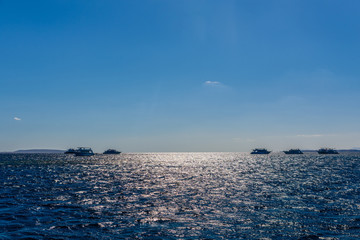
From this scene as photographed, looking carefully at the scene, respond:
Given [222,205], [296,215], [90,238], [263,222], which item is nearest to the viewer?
[90,238]

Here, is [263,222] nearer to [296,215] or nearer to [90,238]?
[296,215]

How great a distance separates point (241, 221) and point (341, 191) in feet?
83.9

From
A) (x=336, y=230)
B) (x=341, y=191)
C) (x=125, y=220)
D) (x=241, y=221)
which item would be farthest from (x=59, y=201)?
(x=341, y=191)

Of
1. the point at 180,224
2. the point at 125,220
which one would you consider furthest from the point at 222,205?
the point at 125,220

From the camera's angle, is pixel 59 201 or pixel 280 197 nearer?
pixel 59 201

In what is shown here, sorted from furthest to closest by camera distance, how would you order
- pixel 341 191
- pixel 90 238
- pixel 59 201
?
pixel 341 191
pixel 59 201
pixel 90 238

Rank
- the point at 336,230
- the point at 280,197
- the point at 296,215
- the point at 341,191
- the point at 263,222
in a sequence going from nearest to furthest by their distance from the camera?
the point at 336,230
the point at 263,222
the point at 296,215
the point at 280,197
the point at 341,191

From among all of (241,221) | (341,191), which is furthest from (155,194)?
(341,191)

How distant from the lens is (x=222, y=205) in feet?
99.9

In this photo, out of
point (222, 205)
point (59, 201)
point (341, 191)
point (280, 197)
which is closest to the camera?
point (222, 205)

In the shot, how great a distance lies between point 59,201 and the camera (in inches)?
1276

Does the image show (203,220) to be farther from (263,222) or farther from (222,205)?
(222,205)

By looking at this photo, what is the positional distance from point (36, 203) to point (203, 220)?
1913 cm

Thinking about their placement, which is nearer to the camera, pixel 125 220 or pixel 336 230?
pixel 336 230
